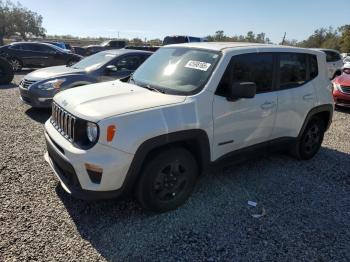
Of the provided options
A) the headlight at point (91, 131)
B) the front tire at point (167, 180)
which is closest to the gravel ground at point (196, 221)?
the front tire at point (167, 180)

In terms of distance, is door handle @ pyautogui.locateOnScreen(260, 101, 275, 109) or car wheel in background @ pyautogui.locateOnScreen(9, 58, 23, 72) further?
car wheel in background @ pyautogui.locateOnScreen(9, 58, 23, 72)

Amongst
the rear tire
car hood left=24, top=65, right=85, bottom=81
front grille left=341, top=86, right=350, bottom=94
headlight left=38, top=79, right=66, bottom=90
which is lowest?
the rear tire

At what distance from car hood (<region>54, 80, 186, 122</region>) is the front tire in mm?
532

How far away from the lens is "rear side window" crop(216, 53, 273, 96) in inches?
139

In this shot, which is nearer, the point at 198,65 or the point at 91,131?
the point at 91,131

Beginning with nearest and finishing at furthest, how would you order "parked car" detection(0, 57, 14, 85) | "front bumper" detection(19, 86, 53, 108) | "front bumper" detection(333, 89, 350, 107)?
"front bumper" detection(19, 86, 53, 108), "front bumper" detection(333, 89, 350, 107), "parked car" detection(0, 57, 14, 85)

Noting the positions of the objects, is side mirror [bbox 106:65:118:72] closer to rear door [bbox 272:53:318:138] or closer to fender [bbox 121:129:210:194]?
rear door [bbox 272:53:318:138]

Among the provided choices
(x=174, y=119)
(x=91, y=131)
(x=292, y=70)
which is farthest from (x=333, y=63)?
(x=91, y=131)

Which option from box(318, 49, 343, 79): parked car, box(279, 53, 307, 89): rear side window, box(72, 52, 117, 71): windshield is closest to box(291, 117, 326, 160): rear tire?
box(279, 53, 307, 89): rear side window

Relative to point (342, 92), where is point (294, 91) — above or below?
above

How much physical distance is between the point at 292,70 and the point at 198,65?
1.63 meters

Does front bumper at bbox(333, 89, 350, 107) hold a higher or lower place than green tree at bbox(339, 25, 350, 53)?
lower

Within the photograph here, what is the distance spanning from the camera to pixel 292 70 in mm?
4395

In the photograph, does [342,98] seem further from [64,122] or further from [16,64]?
[16,64]
